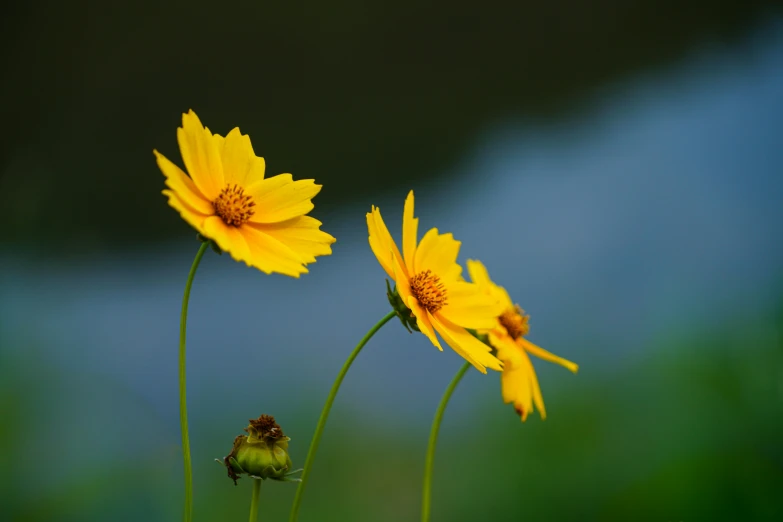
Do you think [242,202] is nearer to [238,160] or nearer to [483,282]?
[238,160]

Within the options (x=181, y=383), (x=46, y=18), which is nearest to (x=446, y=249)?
(x=181, y=383)

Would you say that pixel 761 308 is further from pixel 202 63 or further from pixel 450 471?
pixel 202 63

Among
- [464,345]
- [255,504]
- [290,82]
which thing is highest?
[290,82]

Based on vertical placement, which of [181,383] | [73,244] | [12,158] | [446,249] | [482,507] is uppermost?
[12,158]

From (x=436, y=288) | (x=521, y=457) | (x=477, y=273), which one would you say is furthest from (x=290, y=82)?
(x=436, y=288)

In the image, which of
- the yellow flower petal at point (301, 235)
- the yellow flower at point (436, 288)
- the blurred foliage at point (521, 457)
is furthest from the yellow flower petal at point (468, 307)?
the blurred foliage at point (521, 457)

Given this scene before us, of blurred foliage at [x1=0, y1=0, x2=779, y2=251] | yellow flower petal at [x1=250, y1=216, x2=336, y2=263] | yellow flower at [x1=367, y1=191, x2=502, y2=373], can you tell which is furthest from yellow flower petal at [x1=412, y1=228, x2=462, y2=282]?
blurred foliage at [x1=0, y1=0, x2=779, y2=251]
